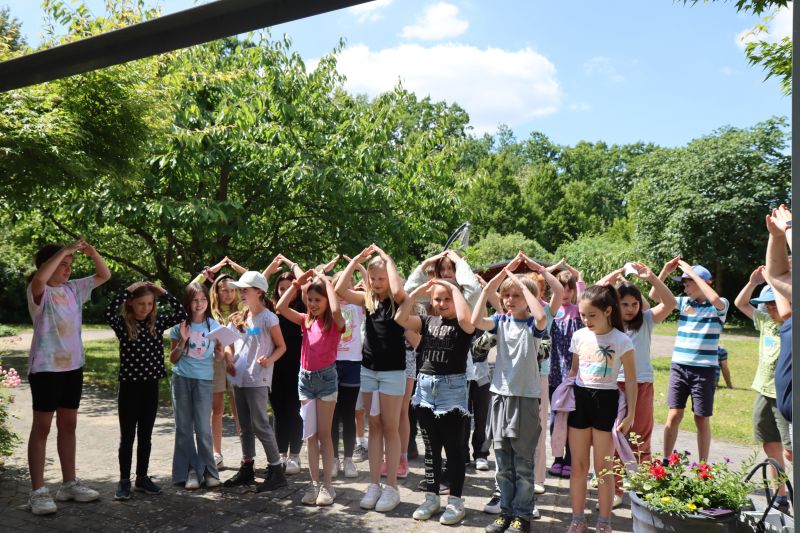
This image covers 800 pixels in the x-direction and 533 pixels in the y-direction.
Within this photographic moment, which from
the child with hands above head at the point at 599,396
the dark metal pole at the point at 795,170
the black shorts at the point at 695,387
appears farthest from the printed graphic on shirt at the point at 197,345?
the dark metal pole at the point at 795,170

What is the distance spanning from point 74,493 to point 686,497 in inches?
187

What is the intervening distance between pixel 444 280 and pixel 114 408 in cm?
686

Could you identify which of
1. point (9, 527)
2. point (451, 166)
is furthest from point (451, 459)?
point (451, 166)

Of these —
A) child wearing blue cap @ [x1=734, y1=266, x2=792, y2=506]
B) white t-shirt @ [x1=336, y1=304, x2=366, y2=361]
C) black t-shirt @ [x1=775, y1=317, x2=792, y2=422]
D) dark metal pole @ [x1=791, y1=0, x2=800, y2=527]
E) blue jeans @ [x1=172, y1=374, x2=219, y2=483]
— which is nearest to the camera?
dark metal pole @ [x1=791, y1=0, x2=800, y2=527]

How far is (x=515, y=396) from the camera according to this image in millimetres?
5062

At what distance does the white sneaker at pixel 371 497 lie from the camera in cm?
552

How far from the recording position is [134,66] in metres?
4.77

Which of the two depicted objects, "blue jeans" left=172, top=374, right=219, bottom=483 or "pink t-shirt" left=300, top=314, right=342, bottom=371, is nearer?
"pink t-shirt" left=300, top=314, right=342, bottom=371

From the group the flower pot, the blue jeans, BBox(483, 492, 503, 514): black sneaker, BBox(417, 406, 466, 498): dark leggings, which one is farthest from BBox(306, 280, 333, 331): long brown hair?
the flower pot

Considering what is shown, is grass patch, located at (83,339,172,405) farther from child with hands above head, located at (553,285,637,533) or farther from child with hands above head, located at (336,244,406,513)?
child with hands above head, located at (553,285,637,533)

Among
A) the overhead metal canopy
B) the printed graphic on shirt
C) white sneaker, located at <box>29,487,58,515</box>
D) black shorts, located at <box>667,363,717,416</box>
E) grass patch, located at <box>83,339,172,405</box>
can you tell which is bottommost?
grass patch, located at <box>83,339,172,405</box>

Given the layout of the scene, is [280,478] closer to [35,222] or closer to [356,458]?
[356,458]

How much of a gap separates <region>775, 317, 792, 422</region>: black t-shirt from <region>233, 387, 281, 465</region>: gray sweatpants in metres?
4.13

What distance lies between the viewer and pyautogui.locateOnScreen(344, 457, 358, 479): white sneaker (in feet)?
21.2
